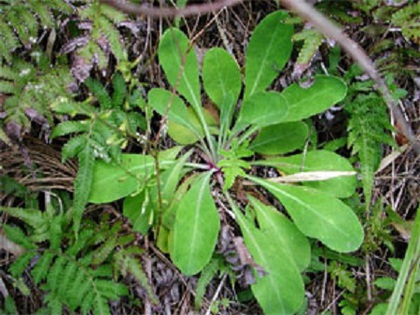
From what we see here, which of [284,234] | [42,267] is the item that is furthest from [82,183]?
[284,234]

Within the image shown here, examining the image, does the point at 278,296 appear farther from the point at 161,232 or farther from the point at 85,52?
the point at 85,52

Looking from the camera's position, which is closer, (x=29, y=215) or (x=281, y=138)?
(x=29, y=215)

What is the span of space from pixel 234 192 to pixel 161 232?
372mm

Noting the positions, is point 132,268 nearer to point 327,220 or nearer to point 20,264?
point 20,264

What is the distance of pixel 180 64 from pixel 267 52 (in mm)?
369

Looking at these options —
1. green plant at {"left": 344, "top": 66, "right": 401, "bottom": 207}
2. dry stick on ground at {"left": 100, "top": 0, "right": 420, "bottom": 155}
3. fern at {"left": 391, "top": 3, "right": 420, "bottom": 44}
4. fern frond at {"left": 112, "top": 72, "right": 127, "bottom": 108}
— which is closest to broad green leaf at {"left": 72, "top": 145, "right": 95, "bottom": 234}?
fern frond at {"left": 112, "top": 72, "right": 127, "bottom": 108}

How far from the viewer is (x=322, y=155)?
216 cm

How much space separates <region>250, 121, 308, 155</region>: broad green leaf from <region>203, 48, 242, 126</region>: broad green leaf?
17cm

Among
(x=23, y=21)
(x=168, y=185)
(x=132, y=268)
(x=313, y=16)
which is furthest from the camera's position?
(x=168, y=185)

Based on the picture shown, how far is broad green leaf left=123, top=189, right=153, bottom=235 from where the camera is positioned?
202cm

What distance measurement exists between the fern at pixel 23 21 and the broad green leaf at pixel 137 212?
688mm

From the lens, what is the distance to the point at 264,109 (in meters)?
2.06

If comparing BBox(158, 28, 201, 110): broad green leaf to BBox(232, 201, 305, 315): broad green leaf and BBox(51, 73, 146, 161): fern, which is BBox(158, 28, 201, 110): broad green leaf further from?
BBox(232, 201, 305, 315): broad green leaf

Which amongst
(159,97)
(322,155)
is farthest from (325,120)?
(159,97)
